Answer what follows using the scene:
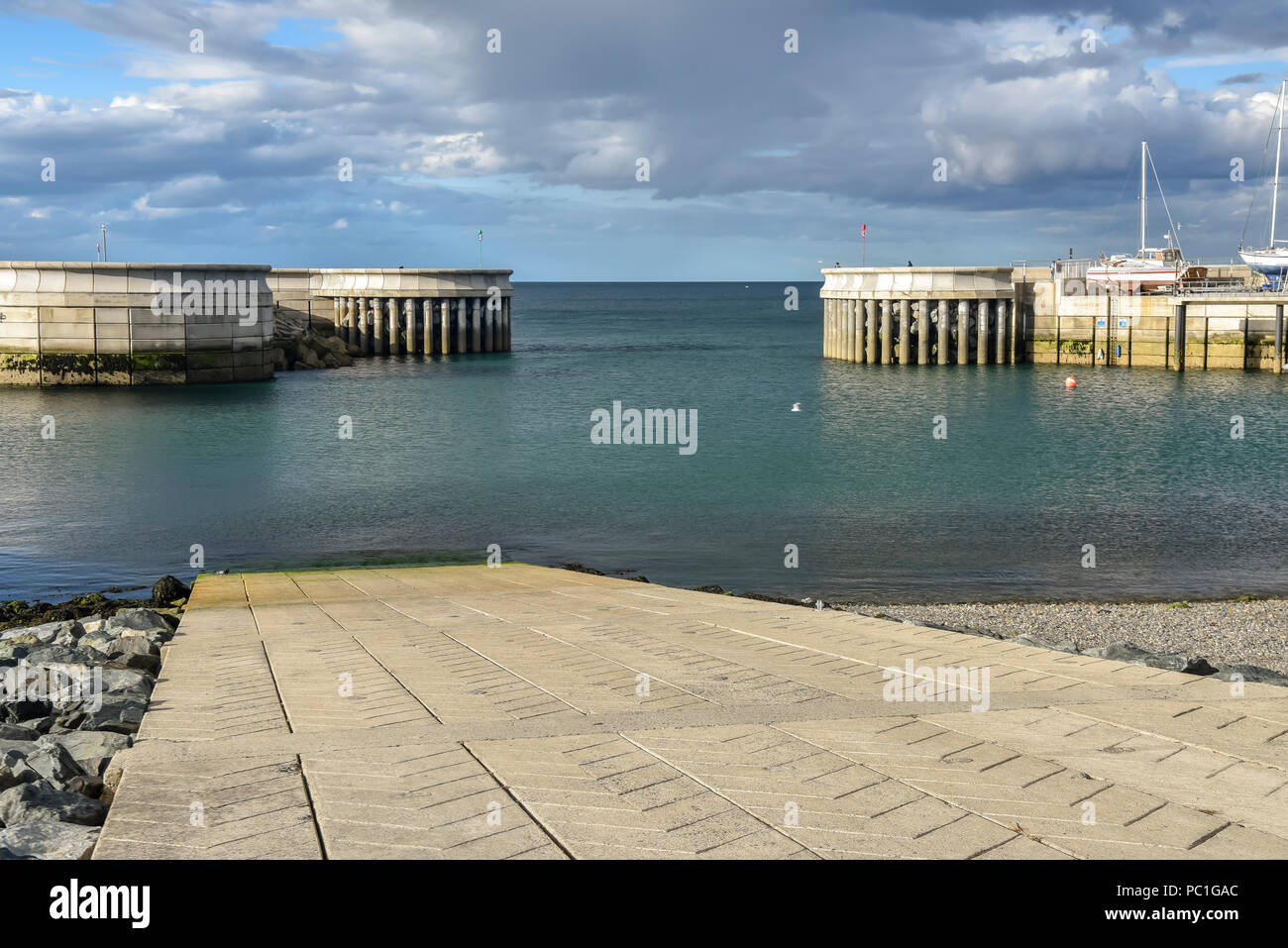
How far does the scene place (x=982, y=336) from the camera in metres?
74.2

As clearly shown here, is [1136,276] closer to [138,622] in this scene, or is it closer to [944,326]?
[944,326]

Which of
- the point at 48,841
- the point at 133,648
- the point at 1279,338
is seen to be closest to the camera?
the point at 48,841

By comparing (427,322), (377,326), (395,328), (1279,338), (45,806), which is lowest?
(45,806)

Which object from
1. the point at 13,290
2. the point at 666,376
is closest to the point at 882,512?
the point at 13,290

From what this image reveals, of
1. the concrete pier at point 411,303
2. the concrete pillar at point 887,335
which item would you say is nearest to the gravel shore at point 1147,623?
the concrete pillar at point 887,335

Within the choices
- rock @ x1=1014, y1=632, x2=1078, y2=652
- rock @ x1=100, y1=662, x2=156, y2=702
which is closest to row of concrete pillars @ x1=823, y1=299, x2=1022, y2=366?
rock @ x1=1014, y1=632, x2=1078, y2=652

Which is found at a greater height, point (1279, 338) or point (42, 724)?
point (1279, 338)

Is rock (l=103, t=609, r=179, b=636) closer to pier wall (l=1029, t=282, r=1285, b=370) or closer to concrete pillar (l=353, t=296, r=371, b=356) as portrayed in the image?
pier wall (l=1029, t=282, r=1285, b=370)

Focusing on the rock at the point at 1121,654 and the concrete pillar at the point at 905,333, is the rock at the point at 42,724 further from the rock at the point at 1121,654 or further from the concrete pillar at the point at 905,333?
the concrete pillar at the point at 905,333

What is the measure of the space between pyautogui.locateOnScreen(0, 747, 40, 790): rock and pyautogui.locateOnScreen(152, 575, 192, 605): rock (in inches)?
379

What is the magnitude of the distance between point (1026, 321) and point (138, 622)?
232ft

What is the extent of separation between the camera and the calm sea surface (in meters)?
24.1

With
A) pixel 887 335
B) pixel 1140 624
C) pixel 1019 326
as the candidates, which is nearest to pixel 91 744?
pixel 1140 624

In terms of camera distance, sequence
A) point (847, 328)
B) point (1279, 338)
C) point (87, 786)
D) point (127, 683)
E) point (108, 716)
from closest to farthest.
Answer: point (87, 786), point (108, 716), point (127, 683), point (1279, 338), point (847, 328)
